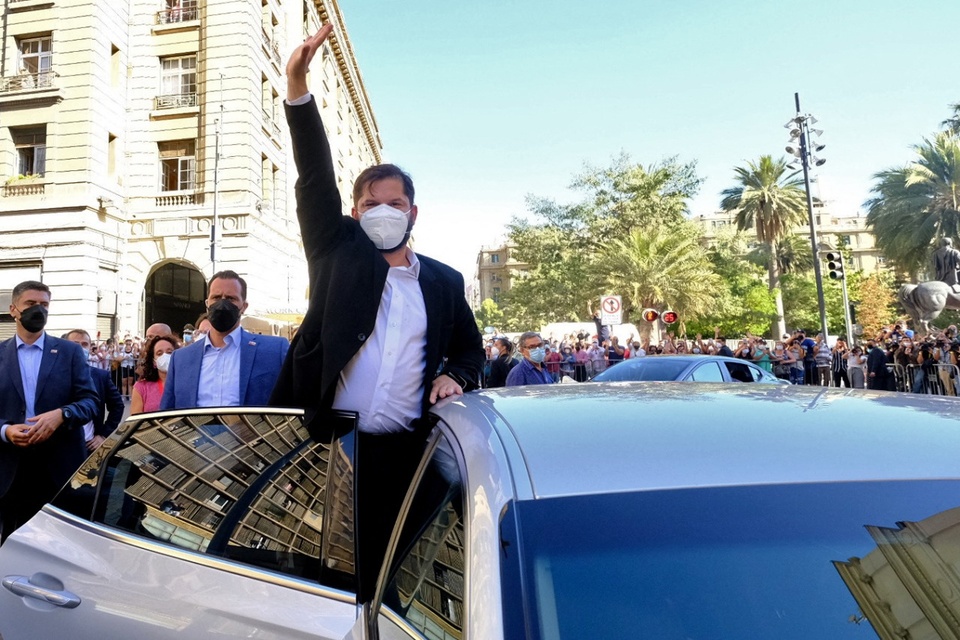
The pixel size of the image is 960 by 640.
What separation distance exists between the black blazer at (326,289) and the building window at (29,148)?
88.2ft

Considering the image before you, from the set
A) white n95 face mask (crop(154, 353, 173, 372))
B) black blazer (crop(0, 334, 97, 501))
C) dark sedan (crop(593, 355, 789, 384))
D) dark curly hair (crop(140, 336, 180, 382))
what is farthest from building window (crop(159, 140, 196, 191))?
black blazer (crop(0, 334, 97, 501))

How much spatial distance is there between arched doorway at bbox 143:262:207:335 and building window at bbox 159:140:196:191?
3.17 m

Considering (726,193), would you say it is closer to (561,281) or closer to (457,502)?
(561,281)

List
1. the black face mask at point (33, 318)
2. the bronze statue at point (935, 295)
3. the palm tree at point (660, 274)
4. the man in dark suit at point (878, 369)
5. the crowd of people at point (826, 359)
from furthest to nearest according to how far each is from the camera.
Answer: the palm tree at point (660, 274) → the bronze statue at point (935, 295) → the man in dark suit at point (878, 369) → the crowd of people at point (826, 359) → the black face mask at point (33, 318)

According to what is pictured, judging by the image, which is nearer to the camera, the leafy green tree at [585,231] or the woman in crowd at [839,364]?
the woman in crowd at [839,364]

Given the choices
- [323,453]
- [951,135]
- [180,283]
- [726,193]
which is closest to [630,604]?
[323,453]

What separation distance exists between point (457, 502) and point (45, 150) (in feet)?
91.4

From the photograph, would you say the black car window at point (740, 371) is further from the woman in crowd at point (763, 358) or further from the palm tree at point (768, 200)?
the palm tree at point (768, 200)

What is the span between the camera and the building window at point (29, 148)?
2466 centimetres

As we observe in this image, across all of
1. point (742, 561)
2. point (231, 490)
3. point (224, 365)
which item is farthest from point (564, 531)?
point (224, 365)

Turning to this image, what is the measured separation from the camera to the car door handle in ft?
7.06

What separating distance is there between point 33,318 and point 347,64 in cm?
4450

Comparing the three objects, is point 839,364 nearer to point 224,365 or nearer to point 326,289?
point 224,365

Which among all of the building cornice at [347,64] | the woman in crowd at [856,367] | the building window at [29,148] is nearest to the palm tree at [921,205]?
the woman in crowd at [856,367]
